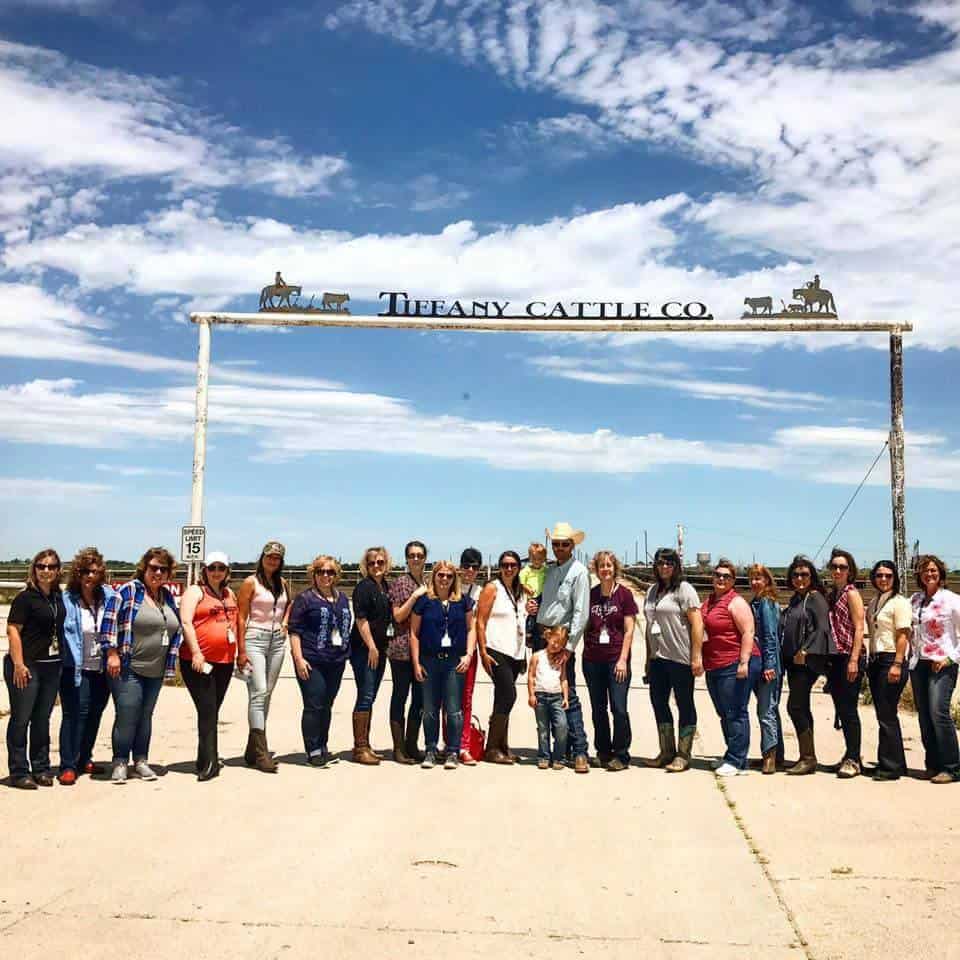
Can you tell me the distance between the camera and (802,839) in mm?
6191

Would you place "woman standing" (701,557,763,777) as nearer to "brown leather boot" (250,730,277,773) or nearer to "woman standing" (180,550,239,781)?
"brown leather boot" (250,730,277,773)

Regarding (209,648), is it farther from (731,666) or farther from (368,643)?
(731,666)

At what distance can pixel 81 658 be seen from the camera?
746cm

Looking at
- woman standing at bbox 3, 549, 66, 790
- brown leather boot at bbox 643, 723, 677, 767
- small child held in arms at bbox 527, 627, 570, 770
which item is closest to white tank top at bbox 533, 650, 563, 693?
small child held in arms at bbox 527, 627, 570, 770

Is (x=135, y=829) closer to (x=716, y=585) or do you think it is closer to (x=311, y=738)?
(x=311, y=738)

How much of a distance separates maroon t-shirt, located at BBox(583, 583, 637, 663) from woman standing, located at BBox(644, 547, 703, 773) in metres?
0.19

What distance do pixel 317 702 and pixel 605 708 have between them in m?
2.23

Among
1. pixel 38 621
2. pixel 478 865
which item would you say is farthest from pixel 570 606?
pixel 38 621

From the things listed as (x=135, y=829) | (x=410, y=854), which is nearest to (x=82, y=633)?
(x=135, y=829)

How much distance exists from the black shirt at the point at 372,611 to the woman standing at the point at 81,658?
1.84m

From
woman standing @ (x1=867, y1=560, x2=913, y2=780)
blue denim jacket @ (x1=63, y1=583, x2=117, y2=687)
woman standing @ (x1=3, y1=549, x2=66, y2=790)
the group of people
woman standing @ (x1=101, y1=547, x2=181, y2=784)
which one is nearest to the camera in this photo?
woman standing @ (x1=3, y1=549, x2=66, y2=790)

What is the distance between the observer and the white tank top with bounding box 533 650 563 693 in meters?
8.24

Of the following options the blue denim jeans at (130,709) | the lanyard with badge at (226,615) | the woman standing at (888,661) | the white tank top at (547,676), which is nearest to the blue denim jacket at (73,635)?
the blue denim jeans at (130,709)

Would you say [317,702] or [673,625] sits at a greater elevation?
[673,625]
